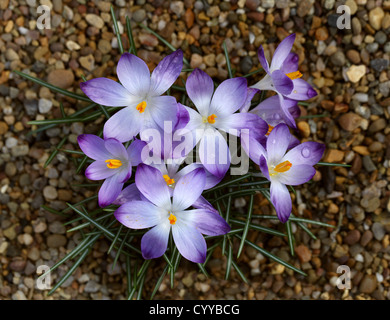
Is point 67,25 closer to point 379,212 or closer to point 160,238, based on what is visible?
point 160,238

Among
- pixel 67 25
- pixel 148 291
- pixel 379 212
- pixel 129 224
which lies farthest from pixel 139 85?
pixel 379 212

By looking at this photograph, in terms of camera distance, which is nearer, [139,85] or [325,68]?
[139,85]

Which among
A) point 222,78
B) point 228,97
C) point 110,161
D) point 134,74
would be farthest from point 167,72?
point 222,78

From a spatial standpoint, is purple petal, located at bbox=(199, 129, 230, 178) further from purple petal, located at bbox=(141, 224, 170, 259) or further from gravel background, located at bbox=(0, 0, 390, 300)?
gravel background, located at bbox=(0, 0, 390, 300)

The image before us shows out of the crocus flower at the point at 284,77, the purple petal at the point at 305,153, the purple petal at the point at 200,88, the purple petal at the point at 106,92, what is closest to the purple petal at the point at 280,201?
the purple petal at the point at 305,153

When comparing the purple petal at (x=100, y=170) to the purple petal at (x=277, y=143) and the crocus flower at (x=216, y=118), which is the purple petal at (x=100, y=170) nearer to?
the crocus flower at (x=216, y=118)

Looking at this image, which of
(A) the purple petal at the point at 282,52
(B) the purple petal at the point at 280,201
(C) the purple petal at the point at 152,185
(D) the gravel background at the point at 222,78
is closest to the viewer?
(C) the purple petal at the point at 152,185
